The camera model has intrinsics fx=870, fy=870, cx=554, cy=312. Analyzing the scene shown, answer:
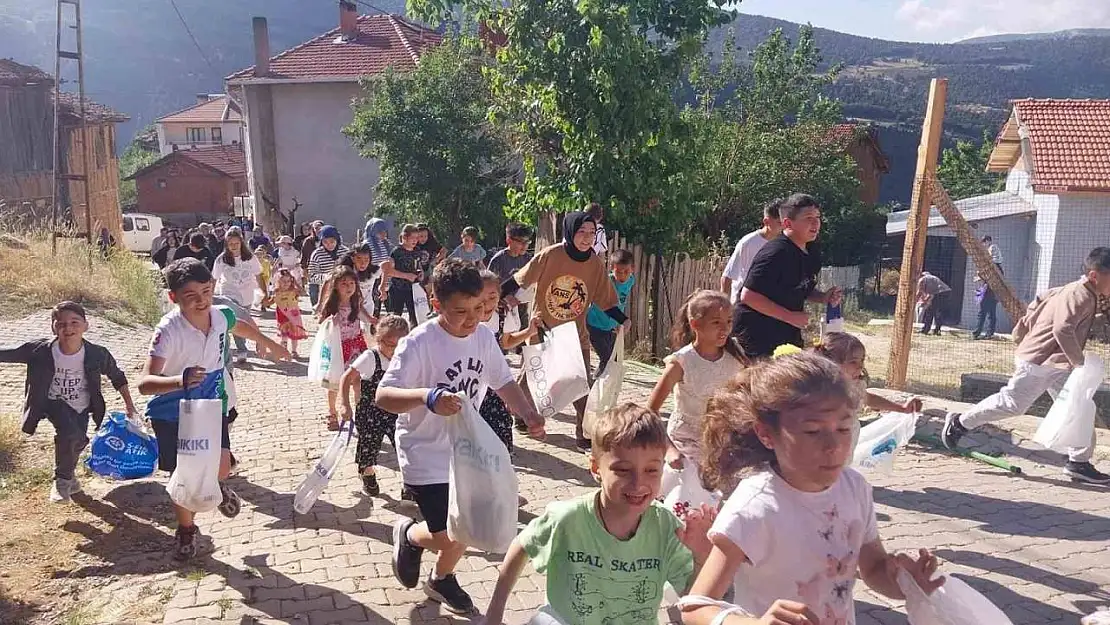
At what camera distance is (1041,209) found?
18.5 m

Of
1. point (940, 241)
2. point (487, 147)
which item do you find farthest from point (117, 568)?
point (940, 241)

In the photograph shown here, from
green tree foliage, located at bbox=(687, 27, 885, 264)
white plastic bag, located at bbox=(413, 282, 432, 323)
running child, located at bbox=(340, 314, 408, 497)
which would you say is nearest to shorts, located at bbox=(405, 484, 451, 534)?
running child, located at bbox=(340, 314, 408, 497)

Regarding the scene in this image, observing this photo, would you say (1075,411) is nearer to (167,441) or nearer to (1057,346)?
(1057,346)

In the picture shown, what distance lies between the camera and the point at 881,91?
234 ft

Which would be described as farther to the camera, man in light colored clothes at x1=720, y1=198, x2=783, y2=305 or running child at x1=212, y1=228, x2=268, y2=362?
running child at x1=212, y1=228, x2=268, y2=362

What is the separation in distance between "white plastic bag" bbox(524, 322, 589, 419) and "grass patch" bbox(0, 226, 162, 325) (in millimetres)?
8802

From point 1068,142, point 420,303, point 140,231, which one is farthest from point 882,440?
Result: point 140,231

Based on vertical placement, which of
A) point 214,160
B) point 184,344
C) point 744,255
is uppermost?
point 214,160

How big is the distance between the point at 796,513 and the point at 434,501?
191cm

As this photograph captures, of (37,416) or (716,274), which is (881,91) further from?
(37,416)

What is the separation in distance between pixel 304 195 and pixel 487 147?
38.2 feet

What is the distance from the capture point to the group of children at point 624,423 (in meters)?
2.17

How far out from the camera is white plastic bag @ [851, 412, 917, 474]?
4.54 m

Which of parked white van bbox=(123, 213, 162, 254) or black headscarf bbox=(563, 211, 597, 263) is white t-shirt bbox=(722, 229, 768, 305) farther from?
parked white van bbox=(123, 213, 162, 254)
